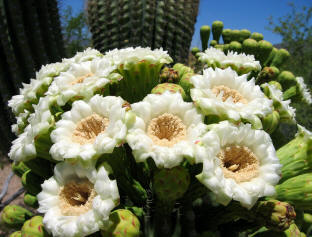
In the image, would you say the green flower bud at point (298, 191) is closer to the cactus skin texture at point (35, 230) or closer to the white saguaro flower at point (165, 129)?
the white saguaro flower at point (165, 129)

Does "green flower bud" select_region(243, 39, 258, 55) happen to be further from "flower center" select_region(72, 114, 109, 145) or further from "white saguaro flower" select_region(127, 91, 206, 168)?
"flower center" select_region(72, 114, 109, 145)

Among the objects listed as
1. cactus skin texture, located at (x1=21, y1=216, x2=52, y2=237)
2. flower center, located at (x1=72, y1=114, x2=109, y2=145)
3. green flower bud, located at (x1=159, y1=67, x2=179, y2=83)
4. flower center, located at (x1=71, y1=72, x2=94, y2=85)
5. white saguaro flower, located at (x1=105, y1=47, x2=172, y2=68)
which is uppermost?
white saguaro flower, located at (x1=105, y1=47, x2=172, y2=68)

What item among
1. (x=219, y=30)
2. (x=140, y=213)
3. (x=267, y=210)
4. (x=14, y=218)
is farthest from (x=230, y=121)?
(x=219, y=30)

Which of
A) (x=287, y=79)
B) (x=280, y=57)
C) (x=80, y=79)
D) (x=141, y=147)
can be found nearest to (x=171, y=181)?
(x=141, y=147)

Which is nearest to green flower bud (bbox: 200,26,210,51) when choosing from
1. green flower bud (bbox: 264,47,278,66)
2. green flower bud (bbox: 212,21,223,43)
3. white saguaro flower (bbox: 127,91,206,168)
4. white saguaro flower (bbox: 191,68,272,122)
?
green flower bud (bbox: 212,21,223,43)

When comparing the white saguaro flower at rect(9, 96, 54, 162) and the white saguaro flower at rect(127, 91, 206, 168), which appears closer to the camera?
the white saguaro flower at rect(127, 91, 206, 168)

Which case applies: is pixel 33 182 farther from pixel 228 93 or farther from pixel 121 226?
pixel 228 93

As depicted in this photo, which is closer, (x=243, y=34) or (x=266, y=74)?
(x=266, y=74)
